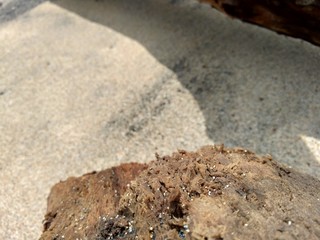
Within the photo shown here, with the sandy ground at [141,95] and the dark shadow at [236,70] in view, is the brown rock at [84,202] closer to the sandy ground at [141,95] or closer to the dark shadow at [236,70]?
the sandy ground at [141,95]

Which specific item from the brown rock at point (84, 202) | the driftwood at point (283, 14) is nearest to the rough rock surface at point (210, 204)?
the brown rock at point (84, 202)

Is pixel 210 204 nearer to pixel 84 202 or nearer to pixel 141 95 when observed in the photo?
pixel 84 202

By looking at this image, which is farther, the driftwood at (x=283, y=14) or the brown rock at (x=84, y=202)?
the driftwood at (x=283, y=14)

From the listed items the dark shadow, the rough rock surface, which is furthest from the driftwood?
the rough rock surface

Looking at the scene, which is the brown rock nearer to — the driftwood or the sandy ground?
the sandy ground

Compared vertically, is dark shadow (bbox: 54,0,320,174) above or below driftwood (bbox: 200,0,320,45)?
below

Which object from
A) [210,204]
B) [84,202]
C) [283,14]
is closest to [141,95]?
[283,14]
